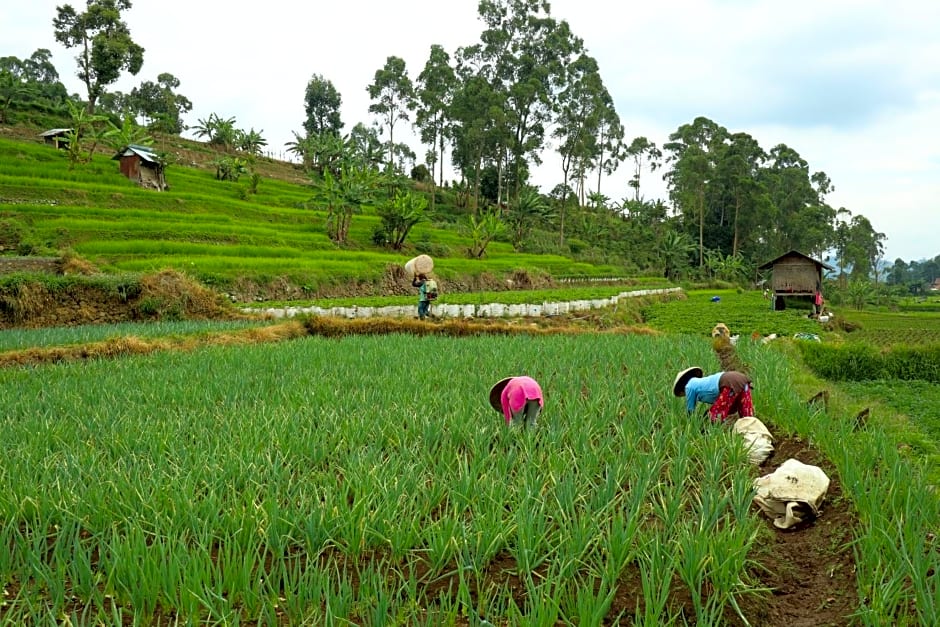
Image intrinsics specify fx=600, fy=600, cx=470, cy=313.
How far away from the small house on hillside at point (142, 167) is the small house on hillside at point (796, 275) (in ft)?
77.0

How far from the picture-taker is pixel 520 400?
344 cm

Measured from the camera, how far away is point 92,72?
107 feet

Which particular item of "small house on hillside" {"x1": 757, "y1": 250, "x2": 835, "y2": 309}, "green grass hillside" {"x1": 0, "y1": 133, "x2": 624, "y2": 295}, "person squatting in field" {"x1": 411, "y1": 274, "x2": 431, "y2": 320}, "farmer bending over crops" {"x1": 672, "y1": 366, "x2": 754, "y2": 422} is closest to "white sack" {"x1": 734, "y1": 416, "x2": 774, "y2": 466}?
"farmer bending over crops" {"x1": 672, "y1": 366, "x2": 754, "y2": 422}

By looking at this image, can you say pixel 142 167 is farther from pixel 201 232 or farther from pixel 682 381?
pixel 682 381

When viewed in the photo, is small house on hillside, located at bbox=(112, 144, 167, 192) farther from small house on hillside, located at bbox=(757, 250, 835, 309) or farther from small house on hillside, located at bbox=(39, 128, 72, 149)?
small house on hillside, located at bbox=(757, 250, 835, 309)

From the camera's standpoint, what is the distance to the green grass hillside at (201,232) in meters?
14.7

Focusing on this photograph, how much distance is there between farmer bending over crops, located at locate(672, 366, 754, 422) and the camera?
3629 millimetres

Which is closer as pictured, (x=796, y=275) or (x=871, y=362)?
(x=871, y=362)

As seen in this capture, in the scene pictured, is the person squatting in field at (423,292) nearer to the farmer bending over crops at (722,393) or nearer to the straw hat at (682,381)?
the straw hat at (682,381)

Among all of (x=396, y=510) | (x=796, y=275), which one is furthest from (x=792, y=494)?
(x=796, y=275)

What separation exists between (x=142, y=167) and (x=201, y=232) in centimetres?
990

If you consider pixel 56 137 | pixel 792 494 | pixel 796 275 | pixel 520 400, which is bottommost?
pixel 792 494

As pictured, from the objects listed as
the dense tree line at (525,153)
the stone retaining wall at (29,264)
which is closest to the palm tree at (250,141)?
the dense tree line at (525,153)

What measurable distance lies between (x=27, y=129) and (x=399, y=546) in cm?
3461
